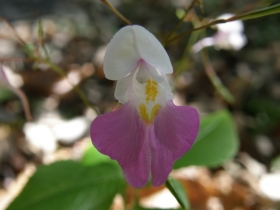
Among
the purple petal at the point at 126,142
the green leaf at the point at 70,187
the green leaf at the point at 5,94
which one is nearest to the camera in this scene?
the purple petal at the point at 126,142

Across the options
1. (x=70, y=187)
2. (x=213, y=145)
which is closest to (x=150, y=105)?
(x=70, y=187)

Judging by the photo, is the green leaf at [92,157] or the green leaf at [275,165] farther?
the green leaf at [275,165]

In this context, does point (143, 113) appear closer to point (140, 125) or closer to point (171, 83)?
point (140, 125)

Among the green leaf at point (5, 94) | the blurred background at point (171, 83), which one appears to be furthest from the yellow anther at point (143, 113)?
the green leaf at point (5, 94)

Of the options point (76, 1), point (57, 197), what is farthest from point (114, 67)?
point (76, 1)

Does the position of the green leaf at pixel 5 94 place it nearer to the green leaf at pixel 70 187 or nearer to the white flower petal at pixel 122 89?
the green leaf at pixel 70 187

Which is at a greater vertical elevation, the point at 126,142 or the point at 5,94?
the point at 126,142

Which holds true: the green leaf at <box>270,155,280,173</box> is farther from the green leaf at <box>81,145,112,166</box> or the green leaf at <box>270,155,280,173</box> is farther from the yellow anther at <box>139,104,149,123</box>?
the yellow anther at <box>139,104,149,123</box>
